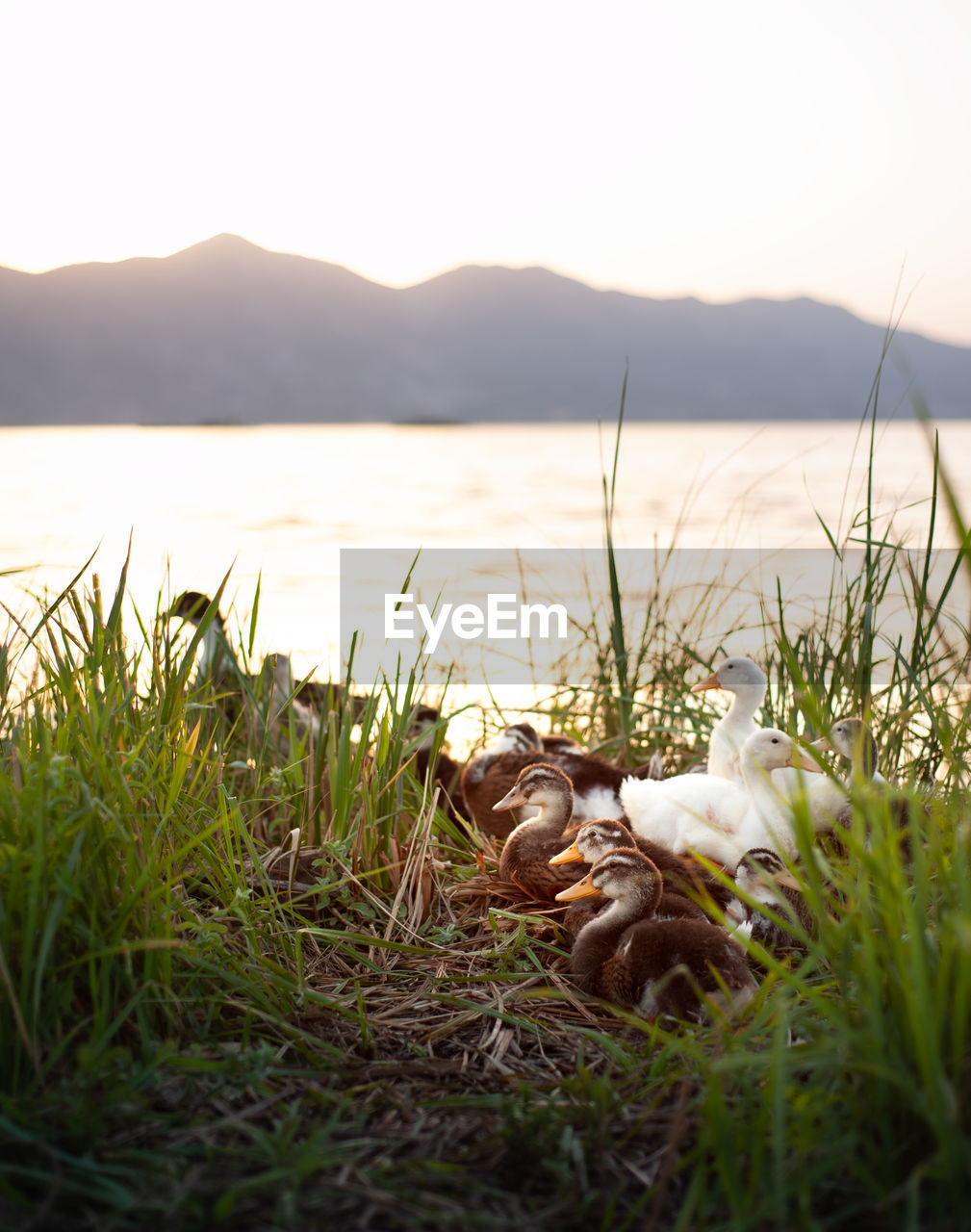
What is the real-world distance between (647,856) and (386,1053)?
1149mm

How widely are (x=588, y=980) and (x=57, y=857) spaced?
1.32 meters

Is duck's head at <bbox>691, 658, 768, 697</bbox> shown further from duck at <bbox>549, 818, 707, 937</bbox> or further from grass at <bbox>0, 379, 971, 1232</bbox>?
grass at <bbox>0, 379, 971, 1232</bbox>

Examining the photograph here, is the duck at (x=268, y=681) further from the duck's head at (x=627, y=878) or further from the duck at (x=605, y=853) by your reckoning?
the duck's head at (x=627, y=878)

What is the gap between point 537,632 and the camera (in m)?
7.69

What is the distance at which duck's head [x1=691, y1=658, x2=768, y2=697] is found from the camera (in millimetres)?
4109

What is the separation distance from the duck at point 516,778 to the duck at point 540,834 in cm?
41

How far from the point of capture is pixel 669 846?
11.3 feet

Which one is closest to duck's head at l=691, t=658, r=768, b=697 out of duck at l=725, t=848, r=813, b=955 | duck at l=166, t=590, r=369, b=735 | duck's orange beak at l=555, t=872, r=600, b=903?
duck at l=725, t=848, r=813, b=955

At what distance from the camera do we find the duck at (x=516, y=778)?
13.3 feet

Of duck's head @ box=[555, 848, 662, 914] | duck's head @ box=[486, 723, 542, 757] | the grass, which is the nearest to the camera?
the grass

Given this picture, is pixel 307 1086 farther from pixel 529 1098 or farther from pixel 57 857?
pixel 57 857

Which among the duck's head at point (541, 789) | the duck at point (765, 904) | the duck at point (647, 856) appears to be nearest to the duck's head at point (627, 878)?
the duck at point (647, 856)

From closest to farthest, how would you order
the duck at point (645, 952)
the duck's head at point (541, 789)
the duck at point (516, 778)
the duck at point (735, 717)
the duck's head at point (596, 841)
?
the duck at point (645, 952), the duck's head at point (596, 841), the duck's head at point (541, 789), the duck at point (735, 717), the duck at point (516, 778)

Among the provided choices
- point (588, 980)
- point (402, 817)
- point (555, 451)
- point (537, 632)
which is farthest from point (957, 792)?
point (555, 451)
